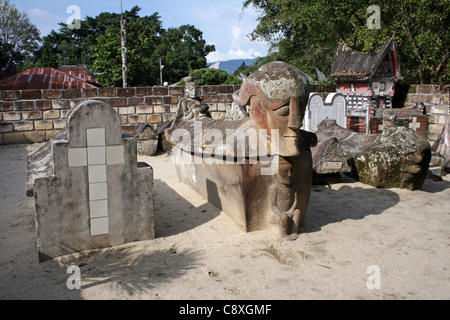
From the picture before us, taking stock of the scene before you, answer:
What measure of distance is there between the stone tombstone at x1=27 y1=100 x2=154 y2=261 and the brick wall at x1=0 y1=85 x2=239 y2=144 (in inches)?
268

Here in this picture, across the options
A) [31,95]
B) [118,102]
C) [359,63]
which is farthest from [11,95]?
[359,63]

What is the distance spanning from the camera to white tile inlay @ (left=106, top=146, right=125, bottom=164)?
392 cm

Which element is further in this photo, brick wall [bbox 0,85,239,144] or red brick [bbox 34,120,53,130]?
red brick [bbox 34,120,53,130]

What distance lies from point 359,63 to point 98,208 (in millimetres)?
10858

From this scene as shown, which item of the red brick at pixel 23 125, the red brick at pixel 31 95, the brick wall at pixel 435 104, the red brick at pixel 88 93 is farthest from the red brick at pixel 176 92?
the brick wall at pixel 435 104

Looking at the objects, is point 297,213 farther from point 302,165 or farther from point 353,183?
point 353,183

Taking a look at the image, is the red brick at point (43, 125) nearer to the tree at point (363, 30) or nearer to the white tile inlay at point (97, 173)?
the white tile inlay at point (97, 173)

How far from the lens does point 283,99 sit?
3.82 m

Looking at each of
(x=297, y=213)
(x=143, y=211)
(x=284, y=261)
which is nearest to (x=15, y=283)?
(x=143, y=211)

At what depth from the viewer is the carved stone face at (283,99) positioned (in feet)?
12.5

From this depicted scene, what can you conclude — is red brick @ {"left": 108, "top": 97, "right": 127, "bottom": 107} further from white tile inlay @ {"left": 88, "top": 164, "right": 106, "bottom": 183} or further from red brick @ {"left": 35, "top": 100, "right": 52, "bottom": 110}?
white tile inlay @ {"left": 88, "top": 164, "right": 106, "bottom": 183}

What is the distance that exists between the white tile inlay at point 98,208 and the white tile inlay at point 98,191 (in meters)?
0.04

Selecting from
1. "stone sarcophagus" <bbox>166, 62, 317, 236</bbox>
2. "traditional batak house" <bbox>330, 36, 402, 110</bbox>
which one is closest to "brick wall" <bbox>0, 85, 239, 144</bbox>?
"traditional batak house" <bbox>330, 36, 402, 110</bbox>

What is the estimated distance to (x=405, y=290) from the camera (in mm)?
3201
